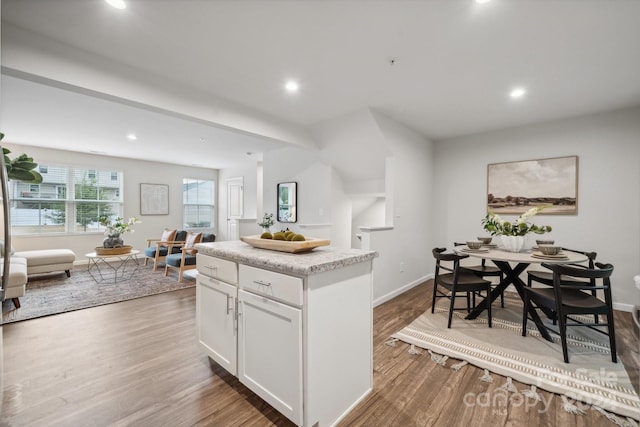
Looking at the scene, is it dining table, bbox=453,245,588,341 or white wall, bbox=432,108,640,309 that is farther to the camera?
white wall, bbox=432,108,640,309

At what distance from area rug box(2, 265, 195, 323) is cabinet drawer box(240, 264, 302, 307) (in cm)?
298

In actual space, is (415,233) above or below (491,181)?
below

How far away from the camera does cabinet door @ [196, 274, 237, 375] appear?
5.85 ft

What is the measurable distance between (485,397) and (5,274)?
8.93 ft

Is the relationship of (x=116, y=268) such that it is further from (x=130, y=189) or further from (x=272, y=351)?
(x=272, y=351)

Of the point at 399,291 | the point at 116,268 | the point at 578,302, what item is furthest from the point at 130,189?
the point at 578,302

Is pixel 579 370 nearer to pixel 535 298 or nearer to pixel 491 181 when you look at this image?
pixel 535 298

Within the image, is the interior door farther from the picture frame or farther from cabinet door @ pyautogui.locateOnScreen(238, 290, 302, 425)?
cabinet door @ pyautogui.locateOnScreen(238, 290, 302, 425)

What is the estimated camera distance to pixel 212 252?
1.96 meters

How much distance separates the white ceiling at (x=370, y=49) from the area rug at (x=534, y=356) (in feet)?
8.01

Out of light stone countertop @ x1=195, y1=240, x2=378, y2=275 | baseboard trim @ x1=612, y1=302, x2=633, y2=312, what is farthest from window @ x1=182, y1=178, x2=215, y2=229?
baseboard trim @ x1=612, y1=302, x2=633, y2=312

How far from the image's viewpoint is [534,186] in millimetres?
3861

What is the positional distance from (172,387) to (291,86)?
276 cm

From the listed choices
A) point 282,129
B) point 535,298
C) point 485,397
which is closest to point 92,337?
point 282,129
